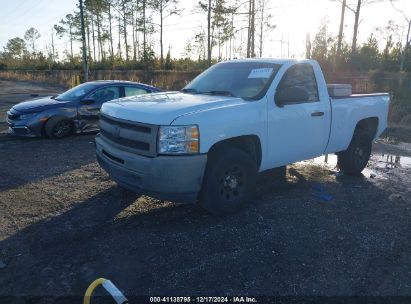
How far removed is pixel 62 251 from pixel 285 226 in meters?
2.52

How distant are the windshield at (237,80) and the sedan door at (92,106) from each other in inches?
175

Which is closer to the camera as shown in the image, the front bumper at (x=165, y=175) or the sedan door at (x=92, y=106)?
the front bumper at (x=165, y=175)

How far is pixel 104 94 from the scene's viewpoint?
982cm

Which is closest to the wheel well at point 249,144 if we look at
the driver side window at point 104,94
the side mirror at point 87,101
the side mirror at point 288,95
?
the side mirror at point 288,95

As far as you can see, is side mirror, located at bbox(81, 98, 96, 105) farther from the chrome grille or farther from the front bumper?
the front bumper

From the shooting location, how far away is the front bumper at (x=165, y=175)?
410 centimetres

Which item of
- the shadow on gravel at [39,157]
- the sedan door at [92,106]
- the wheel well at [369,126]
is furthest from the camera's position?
the sedan door at [92,106]

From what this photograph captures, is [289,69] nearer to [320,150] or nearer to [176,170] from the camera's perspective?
[320,150]

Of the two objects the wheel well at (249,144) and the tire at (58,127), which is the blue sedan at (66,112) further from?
the wheel well at (249,144)

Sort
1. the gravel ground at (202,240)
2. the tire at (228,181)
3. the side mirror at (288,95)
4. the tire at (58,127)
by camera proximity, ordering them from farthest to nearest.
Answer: the tire at (58,127), the side mirror at (288,95), the tire at (228,181), the gravel ground at (202,240)

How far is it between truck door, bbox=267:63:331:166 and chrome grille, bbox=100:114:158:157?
5.34 ft

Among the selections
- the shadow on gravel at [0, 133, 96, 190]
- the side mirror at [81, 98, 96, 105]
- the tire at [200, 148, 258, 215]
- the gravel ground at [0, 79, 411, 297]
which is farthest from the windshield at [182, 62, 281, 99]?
the side mirror at [81, 98, 96, 105]

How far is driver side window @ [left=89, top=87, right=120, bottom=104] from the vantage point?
968cm

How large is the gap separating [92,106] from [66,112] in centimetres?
64
